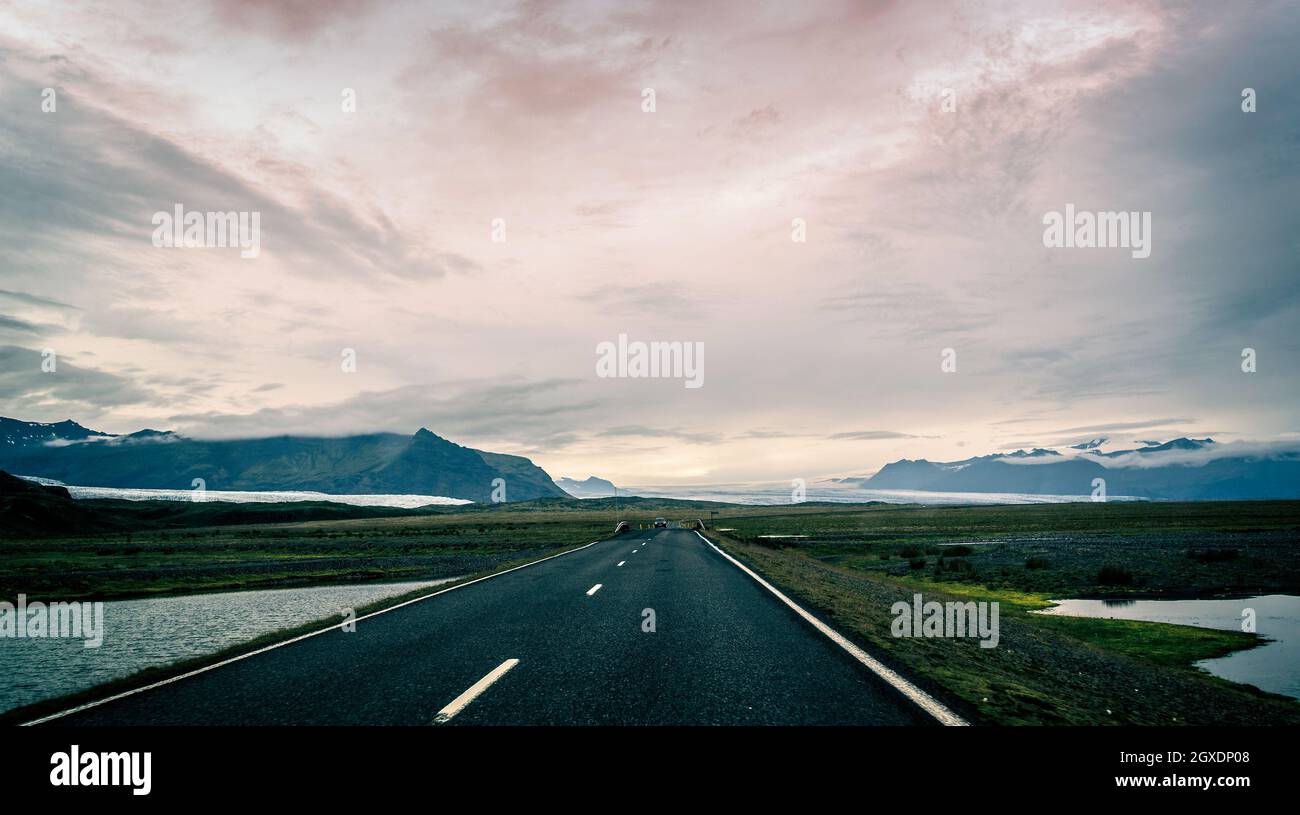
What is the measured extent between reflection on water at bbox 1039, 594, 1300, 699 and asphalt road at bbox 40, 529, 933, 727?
8.97 meters

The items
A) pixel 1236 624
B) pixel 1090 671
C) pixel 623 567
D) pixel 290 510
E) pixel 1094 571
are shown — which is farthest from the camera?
pixel 290 510

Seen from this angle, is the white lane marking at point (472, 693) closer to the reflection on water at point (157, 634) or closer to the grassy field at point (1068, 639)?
the grassy field at point (1068, 639)

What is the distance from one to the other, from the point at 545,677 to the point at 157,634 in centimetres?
1069

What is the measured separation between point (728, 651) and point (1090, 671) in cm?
654

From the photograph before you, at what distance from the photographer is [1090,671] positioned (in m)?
10.0

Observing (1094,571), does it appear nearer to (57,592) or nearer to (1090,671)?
(1090,671)

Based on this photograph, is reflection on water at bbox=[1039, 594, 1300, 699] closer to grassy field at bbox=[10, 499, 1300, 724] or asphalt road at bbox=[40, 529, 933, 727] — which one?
grassy field at bbox=[10, 499, 1300, 724]

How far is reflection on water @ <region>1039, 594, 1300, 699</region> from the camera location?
38.2ft

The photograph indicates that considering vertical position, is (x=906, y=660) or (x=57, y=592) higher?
(x=906, y=660)

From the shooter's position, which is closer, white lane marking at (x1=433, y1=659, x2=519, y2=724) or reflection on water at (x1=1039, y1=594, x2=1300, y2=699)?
white lane marking at (x1=433, y1=659, x2=519, y2=724)

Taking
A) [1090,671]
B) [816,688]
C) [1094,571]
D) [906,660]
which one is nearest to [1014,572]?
[1094,571]

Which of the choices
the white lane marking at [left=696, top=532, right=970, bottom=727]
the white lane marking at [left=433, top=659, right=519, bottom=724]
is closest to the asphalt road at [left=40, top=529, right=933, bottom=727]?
the white lane marking at [left=433, top=659, right=519, bottom=724]

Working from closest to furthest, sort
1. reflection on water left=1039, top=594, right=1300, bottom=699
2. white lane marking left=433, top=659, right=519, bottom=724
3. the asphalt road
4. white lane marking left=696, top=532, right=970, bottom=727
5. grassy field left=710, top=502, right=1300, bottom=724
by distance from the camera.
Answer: white lane marking left=696, top=532, right=970, bottom=727, white lane marking left=433, top=659, right=519, bottom=724, the asphalt road, grassy field left=710, top=502, right=1300, bottom=724, reflection on water left=1039, top=594, right=1300, bottom=699

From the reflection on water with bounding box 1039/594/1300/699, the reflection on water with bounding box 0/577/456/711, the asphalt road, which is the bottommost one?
the reflection on water with bounding box 1039/594/1300/699
